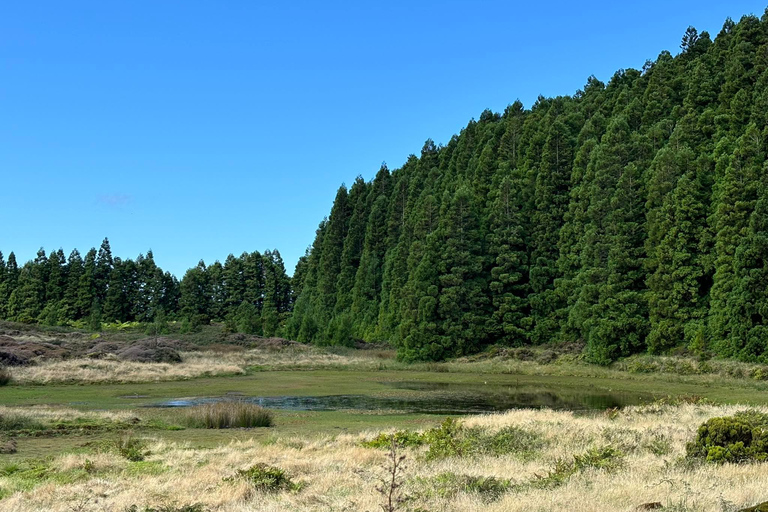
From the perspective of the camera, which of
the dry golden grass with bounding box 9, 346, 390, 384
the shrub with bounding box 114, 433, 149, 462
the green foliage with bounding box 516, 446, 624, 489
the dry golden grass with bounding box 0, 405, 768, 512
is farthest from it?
the dry golden grass with bounding box 9, 346, 390, 384

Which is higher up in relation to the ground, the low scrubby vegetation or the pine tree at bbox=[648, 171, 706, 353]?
the pine tree at bbox=[648, 171, 706, 353]

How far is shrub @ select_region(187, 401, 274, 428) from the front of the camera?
80.0 feet

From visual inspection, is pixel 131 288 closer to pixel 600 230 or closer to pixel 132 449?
pixel 600 230

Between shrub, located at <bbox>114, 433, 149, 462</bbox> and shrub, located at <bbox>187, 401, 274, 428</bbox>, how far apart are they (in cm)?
523

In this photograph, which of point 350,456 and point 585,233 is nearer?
point 350,456

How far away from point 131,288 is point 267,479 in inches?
5129

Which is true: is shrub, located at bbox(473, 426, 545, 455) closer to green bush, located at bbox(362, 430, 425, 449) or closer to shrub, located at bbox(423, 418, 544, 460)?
shrub, located at bbox(423, 418, 544, 460)

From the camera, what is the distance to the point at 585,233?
66625mm

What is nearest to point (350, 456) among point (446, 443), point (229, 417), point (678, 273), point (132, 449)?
point (446, 443)

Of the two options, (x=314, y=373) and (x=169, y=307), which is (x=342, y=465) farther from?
(x=169, y=307)

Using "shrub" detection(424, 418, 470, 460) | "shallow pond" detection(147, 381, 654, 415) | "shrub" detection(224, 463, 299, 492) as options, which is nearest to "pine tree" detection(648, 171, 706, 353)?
"shallow pond" detection(147, 381, 654, 415)

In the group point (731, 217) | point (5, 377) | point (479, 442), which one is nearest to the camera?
point (479, 442)

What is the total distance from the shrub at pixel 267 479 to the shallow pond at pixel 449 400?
1895cm

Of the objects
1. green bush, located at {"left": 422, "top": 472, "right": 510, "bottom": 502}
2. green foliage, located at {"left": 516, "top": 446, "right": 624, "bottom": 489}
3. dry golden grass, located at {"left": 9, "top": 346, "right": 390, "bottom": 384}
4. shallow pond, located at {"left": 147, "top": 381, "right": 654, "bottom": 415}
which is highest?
green bush, located at {"left": 422, "top": 472, "right": 510, "bottom": 502}
